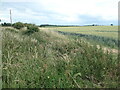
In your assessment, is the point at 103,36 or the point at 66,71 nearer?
the point at 66,71

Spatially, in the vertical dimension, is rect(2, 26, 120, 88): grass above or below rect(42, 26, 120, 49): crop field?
below

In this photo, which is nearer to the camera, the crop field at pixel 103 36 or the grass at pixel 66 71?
the grass at pixel 66 71

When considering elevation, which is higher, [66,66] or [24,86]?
[66,66]

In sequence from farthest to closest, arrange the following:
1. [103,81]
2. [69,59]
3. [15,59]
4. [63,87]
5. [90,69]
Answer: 1. [15,59]
2. [69,59]
3. [90,69]
4. [103,81]
5. [63,87]

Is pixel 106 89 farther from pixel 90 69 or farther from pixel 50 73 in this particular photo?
pixel 50 73

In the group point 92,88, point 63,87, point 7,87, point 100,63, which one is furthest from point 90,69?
point 7,87

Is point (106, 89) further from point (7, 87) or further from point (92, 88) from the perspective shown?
point (7, 87)

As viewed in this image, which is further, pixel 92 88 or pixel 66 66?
pixel 66 66

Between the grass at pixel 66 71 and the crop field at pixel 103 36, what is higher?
the crop field at pixel 103 36

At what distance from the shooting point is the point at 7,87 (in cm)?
386

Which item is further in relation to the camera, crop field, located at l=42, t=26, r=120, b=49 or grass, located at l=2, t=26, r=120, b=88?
crop field, located at l=42, t=26, r=120, b=49

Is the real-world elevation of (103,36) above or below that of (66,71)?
above

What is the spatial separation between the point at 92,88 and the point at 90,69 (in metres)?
0.57

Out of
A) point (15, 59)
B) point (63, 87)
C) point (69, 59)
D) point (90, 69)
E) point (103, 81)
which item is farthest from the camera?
point (15, 59)
